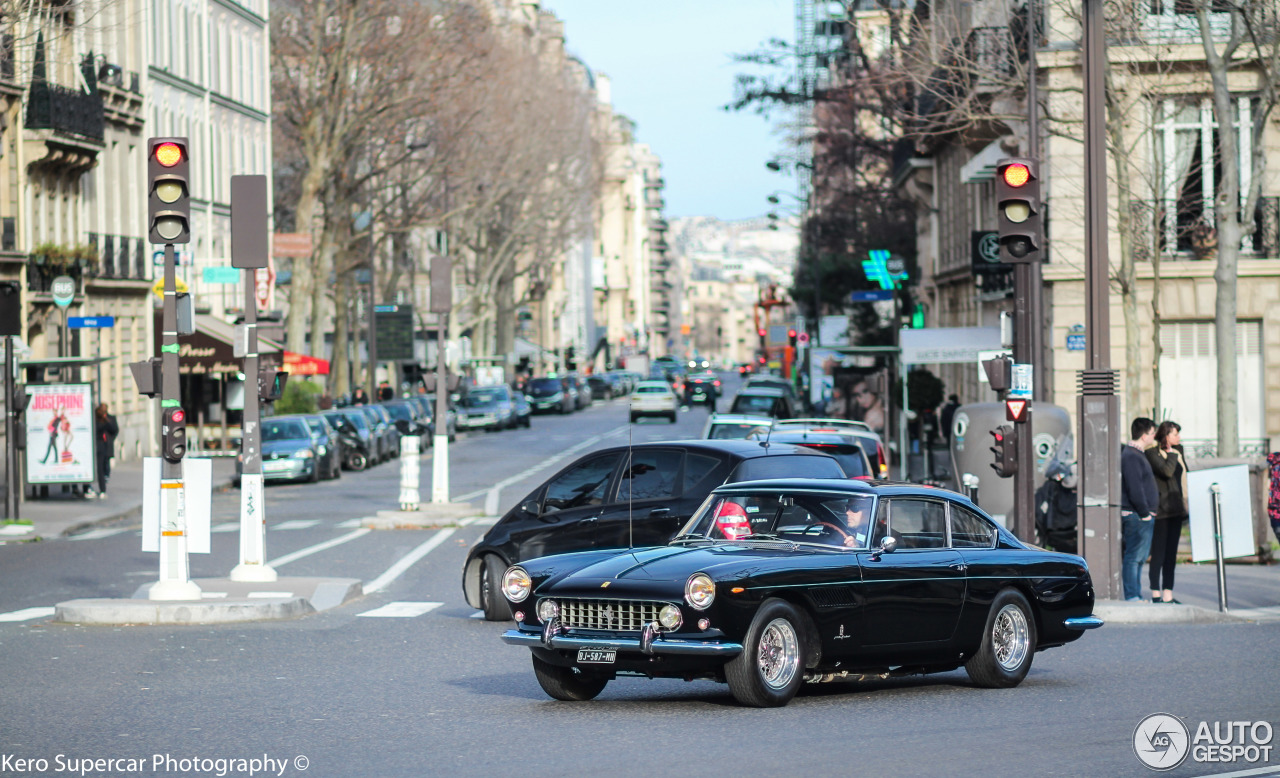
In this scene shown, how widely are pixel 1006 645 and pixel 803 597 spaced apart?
2127 mm

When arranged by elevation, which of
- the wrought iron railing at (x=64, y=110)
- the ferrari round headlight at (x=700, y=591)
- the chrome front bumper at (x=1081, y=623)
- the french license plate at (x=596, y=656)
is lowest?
the chrome front bumper at (x=1081, y=623)

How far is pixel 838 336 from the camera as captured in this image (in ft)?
240

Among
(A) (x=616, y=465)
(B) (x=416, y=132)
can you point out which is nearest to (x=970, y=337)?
(A) (x=616, y=465)

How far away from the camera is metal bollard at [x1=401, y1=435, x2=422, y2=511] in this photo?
2878cm

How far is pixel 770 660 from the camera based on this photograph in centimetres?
1063

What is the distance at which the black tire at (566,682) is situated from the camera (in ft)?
36.2

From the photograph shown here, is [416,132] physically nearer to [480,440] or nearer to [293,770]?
[480,440]

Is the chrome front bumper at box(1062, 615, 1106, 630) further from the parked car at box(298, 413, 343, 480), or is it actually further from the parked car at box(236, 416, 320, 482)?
the parked car at box(298, 413, 343, 480)

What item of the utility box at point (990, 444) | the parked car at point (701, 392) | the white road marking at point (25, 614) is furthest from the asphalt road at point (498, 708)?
the parked car at point (701, 392)

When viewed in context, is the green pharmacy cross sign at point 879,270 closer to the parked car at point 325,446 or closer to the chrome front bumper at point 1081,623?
the parked car at point 325,446

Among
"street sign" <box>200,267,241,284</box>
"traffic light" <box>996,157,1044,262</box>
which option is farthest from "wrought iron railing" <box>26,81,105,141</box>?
"traffic light" <box>996,157,1044,262</box>

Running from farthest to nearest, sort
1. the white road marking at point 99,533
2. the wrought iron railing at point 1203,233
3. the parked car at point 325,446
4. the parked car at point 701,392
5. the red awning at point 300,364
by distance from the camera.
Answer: the parked car at point 701,392, the red awning at point 300,364, the parked car at point 325,446, the wrought iron railing at point 1203,233, the white road marking at point 99,533

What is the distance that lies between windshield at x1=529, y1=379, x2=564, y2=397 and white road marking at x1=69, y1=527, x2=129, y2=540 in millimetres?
57904

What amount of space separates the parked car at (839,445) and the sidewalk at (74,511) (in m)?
11.7
